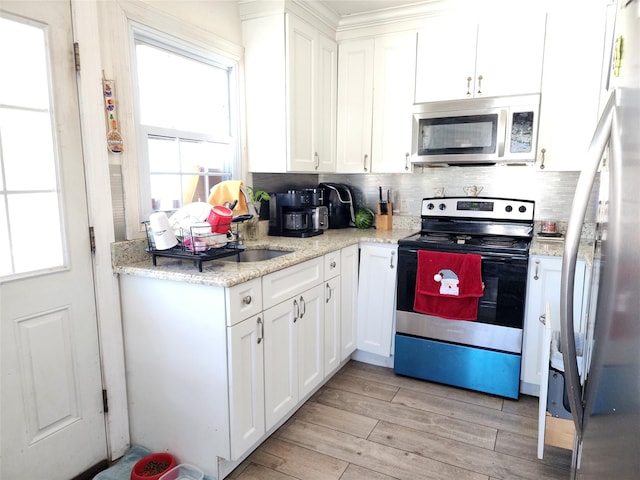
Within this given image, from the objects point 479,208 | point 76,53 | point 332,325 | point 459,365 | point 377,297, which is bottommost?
point 459,365

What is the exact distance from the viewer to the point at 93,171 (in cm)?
177

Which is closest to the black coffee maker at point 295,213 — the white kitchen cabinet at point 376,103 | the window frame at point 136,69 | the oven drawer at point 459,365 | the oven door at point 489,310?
the window frame at point 136,69

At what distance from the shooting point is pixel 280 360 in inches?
80.0

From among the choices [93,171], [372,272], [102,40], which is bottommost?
[372,272]

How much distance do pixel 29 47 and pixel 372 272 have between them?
2142 millimetres

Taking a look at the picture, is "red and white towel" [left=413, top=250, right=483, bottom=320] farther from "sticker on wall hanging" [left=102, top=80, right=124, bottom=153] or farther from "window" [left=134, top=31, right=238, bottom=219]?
"sticker on wall hanging" [left=102, top=80, right=124, bottom=153]

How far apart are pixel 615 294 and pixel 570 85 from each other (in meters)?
2.35

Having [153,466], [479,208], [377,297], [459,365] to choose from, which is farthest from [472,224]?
[153,466]

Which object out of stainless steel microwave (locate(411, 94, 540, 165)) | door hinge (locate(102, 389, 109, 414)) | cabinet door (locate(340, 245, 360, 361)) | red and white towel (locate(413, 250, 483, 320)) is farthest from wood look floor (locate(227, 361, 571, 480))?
stainless steel microwave (locate(411, 94, 540, 165))

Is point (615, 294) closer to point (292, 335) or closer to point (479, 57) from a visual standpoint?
point (292, 335)

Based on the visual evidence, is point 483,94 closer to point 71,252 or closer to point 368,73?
point 368,73

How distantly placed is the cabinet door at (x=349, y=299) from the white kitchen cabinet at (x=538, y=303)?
1058 millimetres

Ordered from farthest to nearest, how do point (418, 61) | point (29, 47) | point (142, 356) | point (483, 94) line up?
point (418, 61) < point (483, 94) < point (142, 356) < point (29, 47)

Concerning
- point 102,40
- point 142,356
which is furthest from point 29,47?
point 142,356
